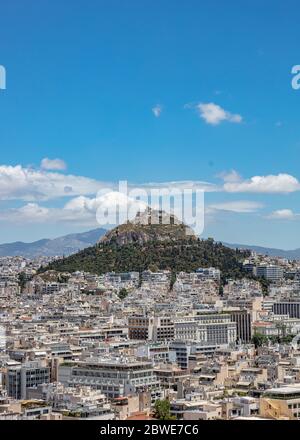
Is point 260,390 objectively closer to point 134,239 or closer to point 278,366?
point 278,366

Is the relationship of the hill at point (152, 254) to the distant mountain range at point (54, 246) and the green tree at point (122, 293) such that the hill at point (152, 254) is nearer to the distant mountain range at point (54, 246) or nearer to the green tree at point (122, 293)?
the distant mountain range at point (54, 246)

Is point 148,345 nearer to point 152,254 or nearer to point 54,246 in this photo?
point 152,254

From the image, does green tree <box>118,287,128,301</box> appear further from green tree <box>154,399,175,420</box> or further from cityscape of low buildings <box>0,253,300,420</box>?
green tree <box>154,399,175,420</box>

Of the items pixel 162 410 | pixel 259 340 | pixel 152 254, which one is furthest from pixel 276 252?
pixel 162 410

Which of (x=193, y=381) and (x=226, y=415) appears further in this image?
(x=193, y=381)

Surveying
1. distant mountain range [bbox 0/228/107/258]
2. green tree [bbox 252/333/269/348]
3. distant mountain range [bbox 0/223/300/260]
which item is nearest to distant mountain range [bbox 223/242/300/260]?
distant mountain range [bbox 0/223/300/260]

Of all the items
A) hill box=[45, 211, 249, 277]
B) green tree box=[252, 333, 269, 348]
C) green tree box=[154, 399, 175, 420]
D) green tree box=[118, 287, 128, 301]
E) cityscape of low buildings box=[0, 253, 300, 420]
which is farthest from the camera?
hill box=[45, 211, 249, 277]

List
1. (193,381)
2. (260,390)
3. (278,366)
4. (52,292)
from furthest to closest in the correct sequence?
(52,292), (278,366), (193,381), (260,390)

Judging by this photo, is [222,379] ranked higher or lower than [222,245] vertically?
lower
